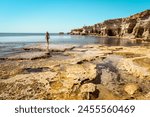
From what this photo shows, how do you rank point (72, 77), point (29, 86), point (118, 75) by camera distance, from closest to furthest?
point (29, 86) → point (72, 77) → point (118, 75)

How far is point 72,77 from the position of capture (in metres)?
13.2

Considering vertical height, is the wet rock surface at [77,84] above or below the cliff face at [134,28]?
below

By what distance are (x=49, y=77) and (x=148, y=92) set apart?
22.8ft

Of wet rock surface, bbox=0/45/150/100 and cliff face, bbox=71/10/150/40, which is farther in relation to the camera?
cliff face, bbox=71/10/150/40

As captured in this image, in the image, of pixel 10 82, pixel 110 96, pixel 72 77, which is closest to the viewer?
pixel 110 96

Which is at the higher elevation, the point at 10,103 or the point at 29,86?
the point at 10,103

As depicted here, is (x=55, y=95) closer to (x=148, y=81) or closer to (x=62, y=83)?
(x=62, y=83)

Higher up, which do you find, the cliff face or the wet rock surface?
the cliff face

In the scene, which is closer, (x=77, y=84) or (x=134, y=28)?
(x=77, y=84)

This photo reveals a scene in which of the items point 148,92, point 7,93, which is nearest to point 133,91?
point 148,92

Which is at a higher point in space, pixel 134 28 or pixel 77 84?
pixel 134 28

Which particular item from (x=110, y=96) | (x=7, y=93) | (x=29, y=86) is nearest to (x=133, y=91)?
(x=110, y=96)

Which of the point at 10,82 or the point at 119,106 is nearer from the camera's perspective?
the point at 119,106

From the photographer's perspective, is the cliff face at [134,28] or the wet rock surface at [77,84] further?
the cliff face at [134,28]
